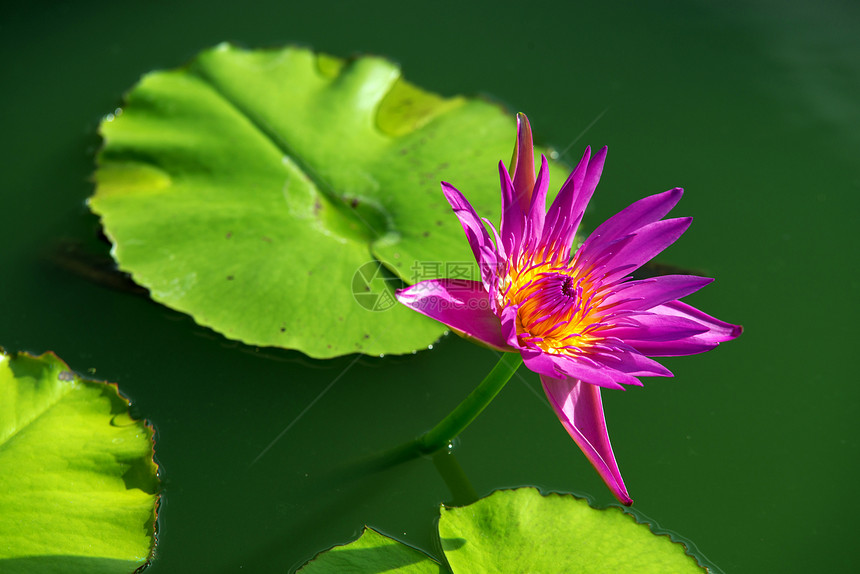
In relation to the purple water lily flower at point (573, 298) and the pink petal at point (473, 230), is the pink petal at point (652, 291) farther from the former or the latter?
the pink petal at point (473, 230)

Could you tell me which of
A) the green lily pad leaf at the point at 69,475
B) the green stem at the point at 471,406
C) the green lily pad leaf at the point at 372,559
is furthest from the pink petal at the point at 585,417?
the green lily pad leaf at the point at 69,475

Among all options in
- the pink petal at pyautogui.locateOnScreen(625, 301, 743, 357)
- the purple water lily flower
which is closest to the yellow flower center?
the purple water lily flower

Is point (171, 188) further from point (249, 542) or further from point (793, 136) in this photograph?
point (793, 136)

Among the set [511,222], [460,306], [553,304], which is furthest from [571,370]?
[511,222]

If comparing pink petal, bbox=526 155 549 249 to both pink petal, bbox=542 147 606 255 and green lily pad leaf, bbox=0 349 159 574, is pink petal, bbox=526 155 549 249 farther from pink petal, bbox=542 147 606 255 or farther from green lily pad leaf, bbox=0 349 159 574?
green lily pad leaf, bbox=0 349 159 574

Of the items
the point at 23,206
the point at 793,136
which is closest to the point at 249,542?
the point at 23,206

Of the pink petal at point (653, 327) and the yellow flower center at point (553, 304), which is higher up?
the pink petal at point (653, 327)
